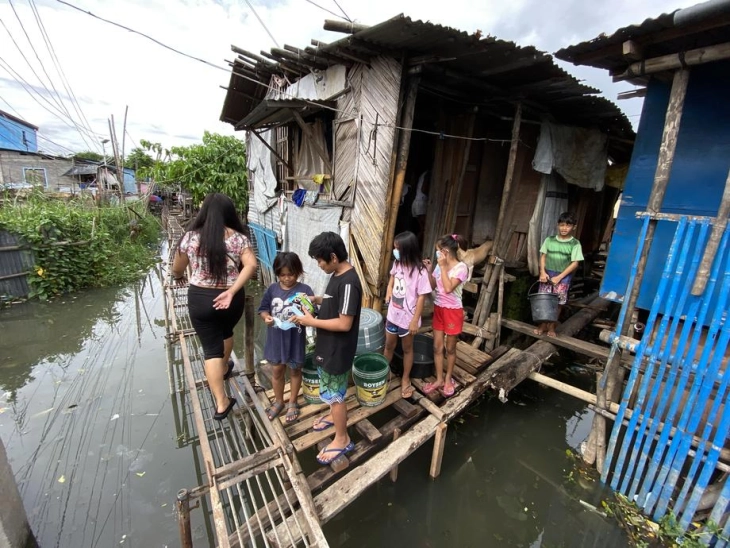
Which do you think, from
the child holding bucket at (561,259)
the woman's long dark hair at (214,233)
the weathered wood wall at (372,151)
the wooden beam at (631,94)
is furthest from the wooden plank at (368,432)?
the wooden beam at (631,94)

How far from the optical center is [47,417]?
13.7ft

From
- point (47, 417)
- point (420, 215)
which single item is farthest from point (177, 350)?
point (420, 215)

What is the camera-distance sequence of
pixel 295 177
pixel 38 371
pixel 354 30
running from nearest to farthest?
pixel 354 30, pixel 38 371, pixel 295 177

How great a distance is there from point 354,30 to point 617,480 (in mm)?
5569

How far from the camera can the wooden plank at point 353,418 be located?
282cm

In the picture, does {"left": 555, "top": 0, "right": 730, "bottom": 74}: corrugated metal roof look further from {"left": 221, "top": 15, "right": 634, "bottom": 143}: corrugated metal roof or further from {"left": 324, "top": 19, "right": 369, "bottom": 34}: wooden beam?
{"left": 324, "top": 19, "right": 369, "bottom": 34}: wooden beam

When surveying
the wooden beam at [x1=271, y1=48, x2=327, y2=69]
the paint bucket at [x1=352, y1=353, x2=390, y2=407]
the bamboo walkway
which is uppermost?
the wooden beam at [x1=271, y1=48, x2=327, y2=69]

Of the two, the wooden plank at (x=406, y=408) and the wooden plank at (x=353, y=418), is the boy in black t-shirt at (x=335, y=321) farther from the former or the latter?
the wooden plank at (x=406, y=408)

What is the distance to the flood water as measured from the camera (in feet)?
9.79

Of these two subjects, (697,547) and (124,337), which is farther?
(124,337)

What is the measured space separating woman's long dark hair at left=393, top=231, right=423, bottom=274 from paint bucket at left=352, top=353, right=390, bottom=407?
1074 mm

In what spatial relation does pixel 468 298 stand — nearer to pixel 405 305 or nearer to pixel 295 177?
pixel 405 305

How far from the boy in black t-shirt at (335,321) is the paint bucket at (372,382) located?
0.55 metres

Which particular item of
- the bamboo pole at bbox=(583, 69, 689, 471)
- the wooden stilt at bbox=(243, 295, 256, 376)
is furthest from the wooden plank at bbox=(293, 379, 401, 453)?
the bamboo pole at bbox=(583, 69, 689, 471)
